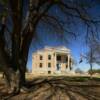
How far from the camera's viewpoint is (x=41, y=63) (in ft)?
291

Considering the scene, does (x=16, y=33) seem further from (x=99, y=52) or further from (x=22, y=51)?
(x=99, y=52)

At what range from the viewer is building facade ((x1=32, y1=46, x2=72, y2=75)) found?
8631 cm

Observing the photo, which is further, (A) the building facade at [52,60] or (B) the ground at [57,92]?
(A) the building facade at [52,60]

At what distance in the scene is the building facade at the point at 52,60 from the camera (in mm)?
86312

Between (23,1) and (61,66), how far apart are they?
69818 millimetres

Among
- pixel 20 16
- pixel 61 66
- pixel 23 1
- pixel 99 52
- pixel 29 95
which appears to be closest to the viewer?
pixel 29 95

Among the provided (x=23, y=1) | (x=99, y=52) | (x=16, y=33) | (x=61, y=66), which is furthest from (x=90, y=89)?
(x=61, y=66)

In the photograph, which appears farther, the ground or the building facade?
the building facade

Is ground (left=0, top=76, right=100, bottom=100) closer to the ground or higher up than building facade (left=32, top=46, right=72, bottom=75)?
closer to the ground

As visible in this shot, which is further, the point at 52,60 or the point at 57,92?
the point at 52,60

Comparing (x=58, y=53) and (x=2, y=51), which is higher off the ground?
(x=58, y=53)

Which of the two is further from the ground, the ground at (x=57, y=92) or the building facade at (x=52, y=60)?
the building facade at (x=52, y=60)

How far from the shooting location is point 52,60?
87.6 meters

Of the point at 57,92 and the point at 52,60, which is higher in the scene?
the point at 52,60
